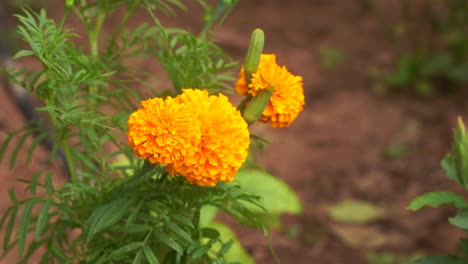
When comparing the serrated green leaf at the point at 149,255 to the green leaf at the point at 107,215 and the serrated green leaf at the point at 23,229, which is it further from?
the serrated green leaf at the point at 23,229

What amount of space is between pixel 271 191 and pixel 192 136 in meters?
1.56

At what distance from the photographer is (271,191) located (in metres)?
2.86

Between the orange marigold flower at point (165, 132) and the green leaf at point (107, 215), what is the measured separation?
0.21 meters

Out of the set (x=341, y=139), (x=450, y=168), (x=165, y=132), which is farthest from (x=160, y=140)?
(x=341, y=139)

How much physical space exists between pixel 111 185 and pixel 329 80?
2.53m

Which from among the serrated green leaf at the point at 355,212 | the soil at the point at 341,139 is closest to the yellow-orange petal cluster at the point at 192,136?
the soil at the point at 341,139

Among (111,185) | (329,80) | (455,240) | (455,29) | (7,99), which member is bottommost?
(111,185)

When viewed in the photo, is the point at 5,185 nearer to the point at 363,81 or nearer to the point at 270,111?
the point at 270,111

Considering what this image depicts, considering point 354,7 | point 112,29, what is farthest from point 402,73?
point 112,29

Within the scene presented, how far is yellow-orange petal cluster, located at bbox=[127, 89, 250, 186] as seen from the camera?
133cm

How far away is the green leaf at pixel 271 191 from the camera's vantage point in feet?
9.21

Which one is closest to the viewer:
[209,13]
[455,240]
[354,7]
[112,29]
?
[209,13]

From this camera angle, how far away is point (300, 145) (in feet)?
11.9

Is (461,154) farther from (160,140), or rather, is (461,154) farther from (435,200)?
(160,140)
